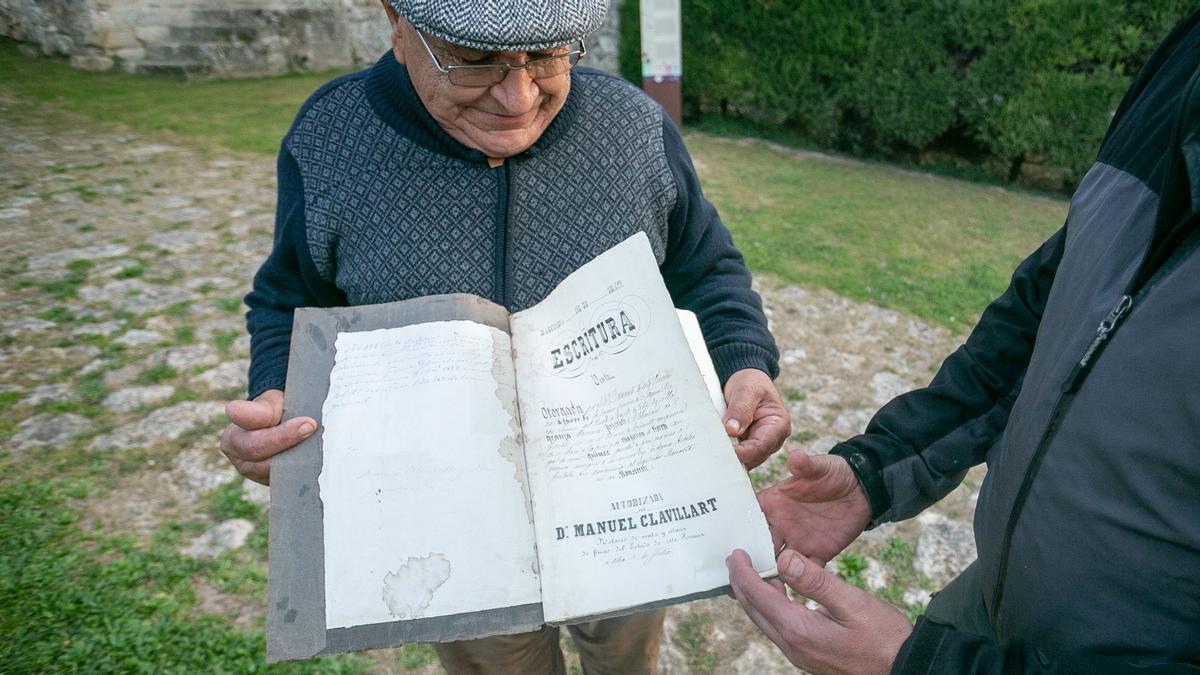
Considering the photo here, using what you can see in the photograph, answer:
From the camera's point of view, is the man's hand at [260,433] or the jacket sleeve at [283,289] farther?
the jacket sleeve at [283,289]

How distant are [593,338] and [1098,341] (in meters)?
0.69

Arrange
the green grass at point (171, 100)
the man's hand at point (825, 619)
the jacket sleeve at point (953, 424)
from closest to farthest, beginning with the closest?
the man's hand at point (825, 619) → the jacket sleeve at point (953, 424) → the green grass at point (171, 100)

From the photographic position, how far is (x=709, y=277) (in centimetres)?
163

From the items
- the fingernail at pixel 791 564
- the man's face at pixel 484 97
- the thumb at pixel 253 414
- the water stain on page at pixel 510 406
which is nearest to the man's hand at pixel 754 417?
the fingernail at pixel 791 564

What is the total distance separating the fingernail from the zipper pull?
0.42 m

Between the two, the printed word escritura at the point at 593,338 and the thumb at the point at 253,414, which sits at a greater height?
the printed word escritura at the point at 593,338

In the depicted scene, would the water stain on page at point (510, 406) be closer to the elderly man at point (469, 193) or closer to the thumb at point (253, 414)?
the elderly man at point (469, 193)

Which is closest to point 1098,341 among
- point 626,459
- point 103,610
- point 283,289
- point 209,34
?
point 626,459

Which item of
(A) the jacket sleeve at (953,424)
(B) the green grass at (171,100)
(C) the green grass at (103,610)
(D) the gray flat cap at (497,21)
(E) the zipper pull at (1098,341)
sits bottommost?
(C) the green grass at (103,610)

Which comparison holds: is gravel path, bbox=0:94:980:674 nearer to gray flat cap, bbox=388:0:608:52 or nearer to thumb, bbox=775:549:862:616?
thumb, bbox=775:549:862:616

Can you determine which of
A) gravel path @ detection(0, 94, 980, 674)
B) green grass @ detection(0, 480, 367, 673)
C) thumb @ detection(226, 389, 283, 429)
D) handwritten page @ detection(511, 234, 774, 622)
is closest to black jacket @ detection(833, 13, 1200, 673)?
handwritten page @ detection(511, 234, 774, 622)

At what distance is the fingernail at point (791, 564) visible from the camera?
986 millimetres

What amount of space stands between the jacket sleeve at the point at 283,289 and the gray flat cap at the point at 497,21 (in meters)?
0.46

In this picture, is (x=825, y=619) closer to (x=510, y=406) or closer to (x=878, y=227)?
(x=510, y=406)
